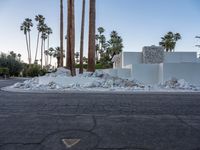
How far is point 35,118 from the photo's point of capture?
754cm

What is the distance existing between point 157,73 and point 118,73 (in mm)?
5003

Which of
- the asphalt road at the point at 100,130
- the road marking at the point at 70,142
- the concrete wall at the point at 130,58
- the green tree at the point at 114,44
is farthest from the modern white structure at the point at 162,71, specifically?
the green tree at the point at 114,44

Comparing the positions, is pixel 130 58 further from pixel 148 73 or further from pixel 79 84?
pixel 79 84

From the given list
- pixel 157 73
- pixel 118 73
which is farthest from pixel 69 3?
pixel 157 73

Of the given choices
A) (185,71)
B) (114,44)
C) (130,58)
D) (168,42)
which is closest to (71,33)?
(130,58)

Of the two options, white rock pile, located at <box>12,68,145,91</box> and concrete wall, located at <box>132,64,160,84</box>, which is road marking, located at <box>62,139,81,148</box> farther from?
concrete wall, located at <box>132,64,160,84</box>

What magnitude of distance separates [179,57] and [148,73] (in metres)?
10.1

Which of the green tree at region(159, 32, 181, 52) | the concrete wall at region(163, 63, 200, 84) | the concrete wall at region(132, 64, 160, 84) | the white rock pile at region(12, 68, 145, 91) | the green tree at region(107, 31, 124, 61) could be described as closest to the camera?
the white rock pile at region(12, 68, 145, 91)

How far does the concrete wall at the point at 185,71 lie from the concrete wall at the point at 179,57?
31.6 ft

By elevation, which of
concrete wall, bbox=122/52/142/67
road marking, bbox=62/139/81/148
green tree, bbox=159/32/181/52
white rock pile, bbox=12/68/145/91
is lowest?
road marking, bbox=62/139/81/148

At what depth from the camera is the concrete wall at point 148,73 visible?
23312 millimetres

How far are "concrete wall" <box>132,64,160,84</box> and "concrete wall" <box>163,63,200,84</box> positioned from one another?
1.64 m

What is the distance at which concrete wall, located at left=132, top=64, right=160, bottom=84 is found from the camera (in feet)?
A: 76.5

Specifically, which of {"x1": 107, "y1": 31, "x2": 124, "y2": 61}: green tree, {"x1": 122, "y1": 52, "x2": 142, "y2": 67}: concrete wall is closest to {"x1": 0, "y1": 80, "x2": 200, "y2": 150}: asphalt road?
{"x1": 122, "y1": 52, "x2": 142, "y2": 67}: concrete wall
